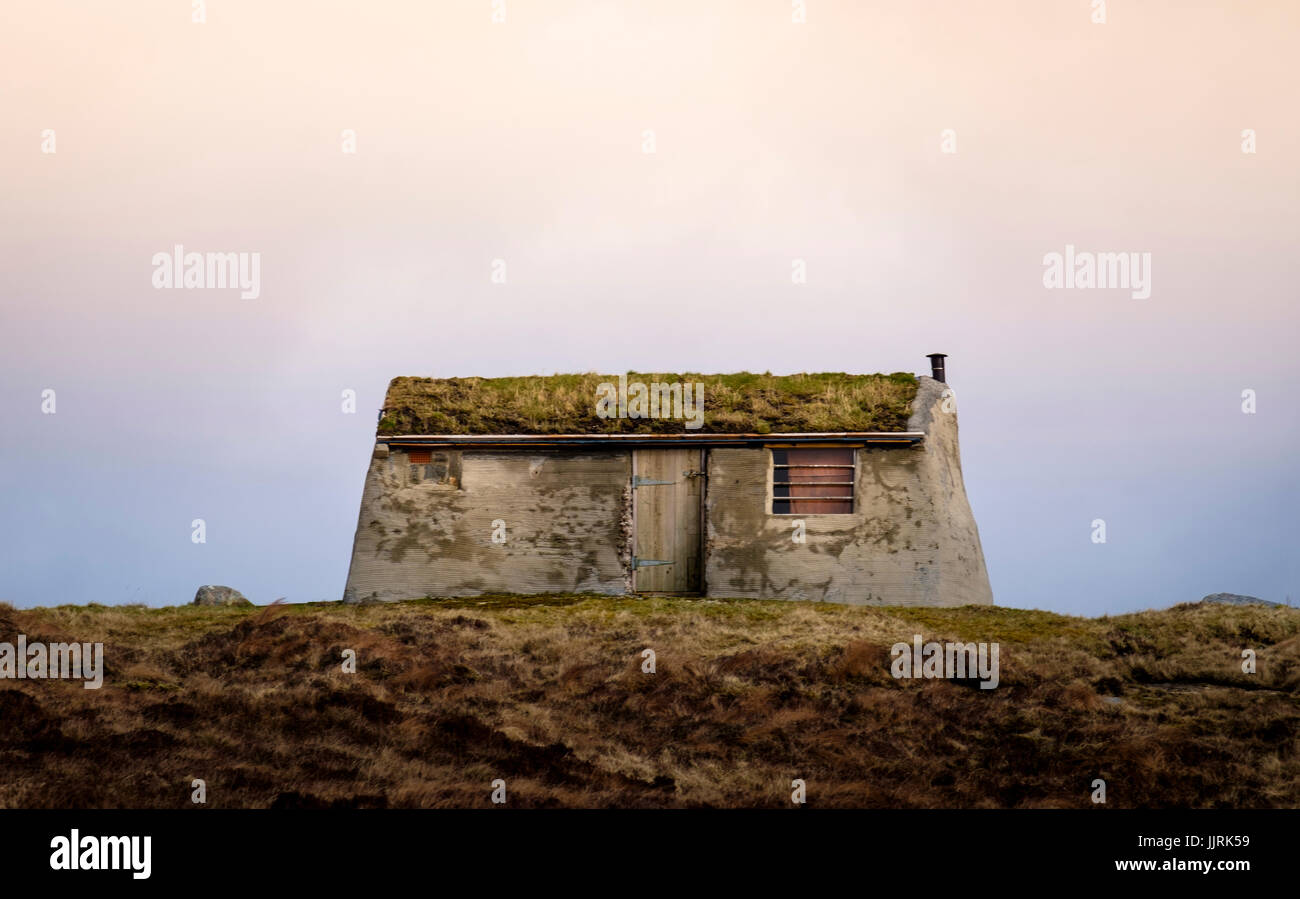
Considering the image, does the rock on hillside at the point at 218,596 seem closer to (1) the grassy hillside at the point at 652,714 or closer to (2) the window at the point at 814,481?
(1) the grassy hillside at the point at 652,714

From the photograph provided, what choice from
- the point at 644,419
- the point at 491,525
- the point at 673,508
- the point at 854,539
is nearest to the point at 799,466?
the point at 854,539

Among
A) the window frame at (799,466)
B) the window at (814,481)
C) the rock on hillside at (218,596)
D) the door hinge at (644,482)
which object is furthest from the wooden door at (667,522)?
the rock on hillside at (218,596)

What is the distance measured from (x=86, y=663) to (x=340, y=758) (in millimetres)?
5775

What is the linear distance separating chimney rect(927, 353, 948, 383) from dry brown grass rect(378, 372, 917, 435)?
2.37 feet

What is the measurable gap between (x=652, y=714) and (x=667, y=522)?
9058mm

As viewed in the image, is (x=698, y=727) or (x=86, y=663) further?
(x=86, y=663)

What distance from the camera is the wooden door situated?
21.5 meters

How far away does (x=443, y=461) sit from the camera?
2180 centimetres

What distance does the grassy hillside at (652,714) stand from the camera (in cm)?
964

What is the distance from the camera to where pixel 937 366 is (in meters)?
24.0

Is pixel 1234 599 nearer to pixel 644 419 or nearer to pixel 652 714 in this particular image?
pixel 644 419
